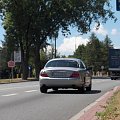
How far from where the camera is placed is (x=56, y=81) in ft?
72.9

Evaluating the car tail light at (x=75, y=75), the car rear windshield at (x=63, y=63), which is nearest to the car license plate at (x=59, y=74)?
the car tail light at (x=75, y=75)

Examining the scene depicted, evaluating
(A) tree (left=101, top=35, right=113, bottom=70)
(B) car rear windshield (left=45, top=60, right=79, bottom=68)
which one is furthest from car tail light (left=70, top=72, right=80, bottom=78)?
(A) tree (left=101, top=35, right=113, bottom=70)

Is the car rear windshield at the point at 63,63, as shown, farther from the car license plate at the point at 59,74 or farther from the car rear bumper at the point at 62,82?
the car rear bumper at the point at 62,82

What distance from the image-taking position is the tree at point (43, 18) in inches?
2500

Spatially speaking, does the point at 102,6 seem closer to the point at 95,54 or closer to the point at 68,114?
the point at 95,54

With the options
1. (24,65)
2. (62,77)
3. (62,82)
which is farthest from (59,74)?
(24,65)

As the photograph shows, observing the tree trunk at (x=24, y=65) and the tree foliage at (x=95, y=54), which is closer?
the tree trunk at (x=24, y=65)

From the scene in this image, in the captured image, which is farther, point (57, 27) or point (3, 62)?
point (3, 62)

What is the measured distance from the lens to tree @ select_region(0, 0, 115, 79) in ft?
208

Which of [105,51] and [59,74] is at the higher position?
[105,51]

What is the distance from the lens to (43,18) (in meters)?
64.6

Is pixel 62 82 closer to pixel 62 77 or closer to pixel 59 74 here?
pixel 62 77

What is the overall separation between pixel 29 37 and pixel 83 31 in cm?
761

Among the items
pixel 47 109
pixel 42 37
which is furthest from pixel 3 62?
pixel 47 109
